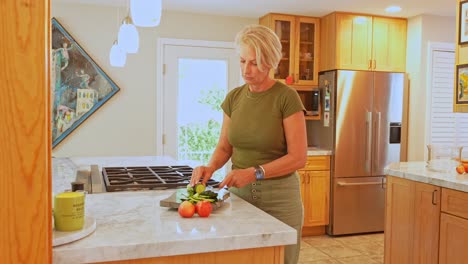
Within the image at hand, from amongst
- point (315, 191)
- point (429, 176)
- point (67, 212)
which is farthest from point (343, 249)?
point (67, 212)

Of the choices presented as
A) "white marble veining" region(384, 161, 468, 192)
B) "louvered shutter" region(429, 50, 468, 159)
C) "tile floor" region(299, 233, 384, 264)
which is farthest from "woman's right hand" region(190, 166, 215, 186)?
"louvered shutter" region(429, 50, 468, 159)

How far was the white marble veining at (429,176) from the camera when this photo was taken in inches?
91.9

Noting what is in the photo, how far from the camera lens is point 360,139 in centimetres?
427

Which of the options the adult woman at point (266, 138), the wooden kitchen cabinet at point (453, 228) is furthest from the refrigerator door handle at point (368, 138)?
the adult woman at point (266, 138)

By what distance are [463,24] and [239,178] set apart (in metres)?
2.37

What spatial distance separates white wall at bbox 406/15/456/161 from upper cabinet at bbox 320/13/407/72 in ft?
0.37

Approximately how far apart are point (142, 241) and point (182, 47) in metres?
3.44

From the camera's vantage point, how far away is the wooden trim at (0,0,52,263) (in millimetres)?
831

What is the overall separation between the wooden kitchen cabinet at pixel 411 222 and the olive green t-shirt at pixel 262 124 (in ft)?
4.16

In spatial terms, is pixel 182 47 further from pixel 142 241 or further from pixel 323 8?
pixel 142 241

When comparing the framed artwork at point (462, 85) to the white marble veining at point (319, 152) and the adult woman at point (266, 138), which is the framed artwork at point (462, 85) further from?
the adult woman at point (266, 138)

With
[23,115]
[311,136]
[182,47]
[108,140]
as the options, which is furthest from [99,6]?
[23,115]

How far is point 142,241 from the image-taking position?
1.09 m

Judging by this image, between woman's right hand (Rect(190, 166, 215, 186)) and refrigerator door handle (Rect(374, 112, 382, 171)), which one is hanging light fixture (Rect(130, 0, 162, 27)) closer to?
woman's right hand (Rect(190, 166, 215, 186))
